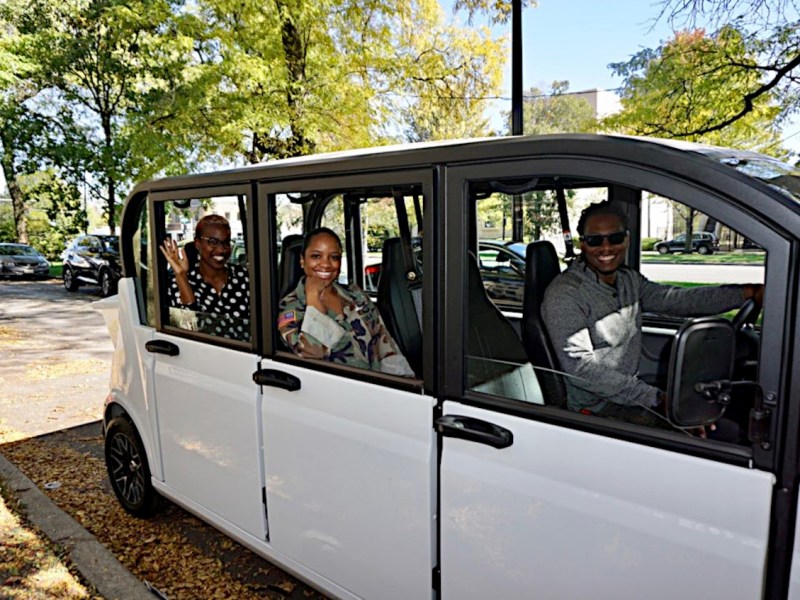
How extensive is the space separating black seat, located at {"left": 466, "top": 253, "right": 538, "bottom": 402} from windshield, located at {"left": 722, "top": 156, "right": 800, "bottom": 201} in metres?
0.82

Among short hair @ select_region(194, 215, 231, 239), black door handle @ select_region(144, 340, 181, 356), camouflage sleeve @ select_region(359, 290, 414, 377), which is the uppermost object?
short hair @ select_region(194, 215, 231, 239)

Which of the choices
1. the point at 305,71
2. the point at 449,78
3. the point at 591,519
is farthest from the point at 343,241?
the point at 449,78

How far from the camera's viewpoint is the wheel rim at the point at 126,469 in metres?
3.89

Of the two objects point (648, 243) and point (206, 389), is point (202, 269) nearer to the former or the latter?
point (206, 389)

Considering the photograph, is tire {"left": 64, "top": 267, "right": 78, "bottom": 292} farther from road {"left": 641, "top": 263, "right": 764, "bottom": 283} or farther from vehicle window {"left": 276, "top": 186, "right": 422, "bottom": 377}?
road {"left": 641, "top": 263, "right": 764, "bottom": 283}

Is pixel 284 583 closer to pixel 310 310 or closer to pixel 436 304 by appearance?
pixel 310 310

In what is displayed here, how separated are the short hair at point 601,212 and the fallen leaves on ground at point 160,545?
2.27m

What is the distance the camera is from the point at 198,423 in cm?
316

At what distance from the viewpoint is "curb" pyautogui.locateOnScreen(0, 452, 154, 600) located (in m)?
3.19

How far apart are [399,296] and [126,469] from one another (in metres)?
2.37

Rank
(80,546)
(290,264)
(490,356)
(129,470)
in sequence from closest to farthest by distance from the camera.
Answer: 1. (490,356)
2. (290,264)
3. (80,546)
4. (129,470)

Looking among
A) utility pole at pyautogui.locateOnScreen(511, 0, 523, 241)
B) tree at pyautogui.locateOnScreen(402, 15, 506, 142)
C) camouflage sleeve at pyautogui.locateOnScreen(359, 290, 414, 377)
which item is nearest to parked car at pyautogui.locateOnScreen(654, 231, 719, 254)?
camouflage sleeve at pyautogui.locateOnScreen(359, 290, 414, 377)

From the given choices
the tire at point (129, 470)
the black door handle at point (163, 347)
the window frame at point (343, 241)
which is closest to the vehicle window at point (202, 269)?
the black door handle at point (163, 347)

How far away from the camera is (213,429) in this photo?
10.0ft
